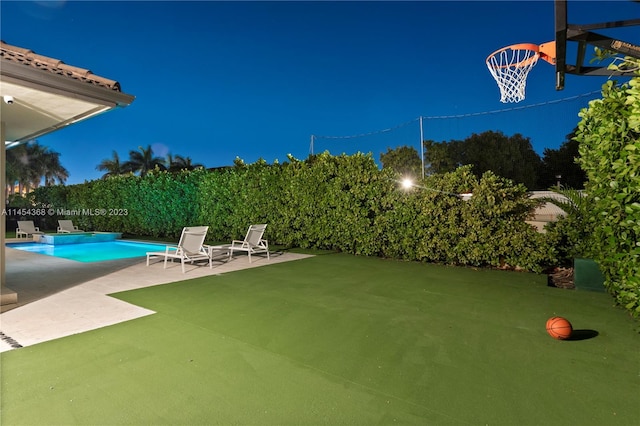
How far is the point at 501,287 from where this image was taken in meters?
6.25

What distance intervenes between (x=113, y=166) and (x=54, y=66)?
4289cm

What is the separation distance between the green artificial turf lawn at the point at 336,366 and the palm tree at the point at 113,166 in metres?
42.1

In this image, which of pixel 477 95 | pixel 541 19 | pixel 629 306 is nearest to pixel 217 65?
pixel 477 95

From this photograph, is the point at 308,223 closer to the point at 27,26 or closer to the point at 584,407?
the point at 584,407

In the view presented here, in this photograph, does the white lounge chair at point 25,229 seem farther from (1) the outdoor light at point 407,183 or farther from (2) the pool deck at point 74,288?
(1) the outdoor light at point 407,183

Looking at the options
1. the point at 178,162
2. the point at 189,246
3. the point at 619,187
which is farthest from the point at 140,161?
the point at 619,187

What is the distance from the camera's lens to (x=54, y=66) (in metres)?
4.70

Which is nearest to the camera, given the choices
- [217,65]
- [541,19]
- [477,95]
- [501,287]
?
[501,287]

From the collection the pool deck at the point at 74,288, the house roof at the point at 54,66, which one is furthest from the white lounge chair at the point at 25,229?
the house roof at the point at 54,66

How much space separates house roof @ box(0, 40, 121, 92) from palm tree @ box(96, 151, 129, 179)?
4127cm

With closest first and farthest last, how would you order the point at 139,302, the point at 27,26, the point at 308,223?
the point at 139,302 → the point at 308,223 → the point at 27,26

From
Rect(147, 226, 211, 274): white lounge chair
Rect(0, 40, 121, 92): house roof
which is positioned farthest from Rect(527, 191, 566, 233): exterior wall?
Rect(0, 40, 121, 92): house roof

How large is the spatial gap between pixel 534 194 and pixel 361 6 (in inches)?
468

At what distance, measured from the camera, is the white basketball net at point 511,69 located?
22.9 ft
